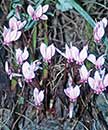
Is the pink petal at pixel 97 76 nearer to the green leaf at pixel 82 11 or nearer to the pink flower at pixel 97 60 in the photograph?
the pink flower at pixel 97 60

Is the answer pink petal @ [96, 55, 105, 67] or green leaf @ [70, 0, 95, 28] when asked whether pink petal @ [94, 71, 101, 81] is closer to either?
pink petal @ [96, 55, 105, 67]

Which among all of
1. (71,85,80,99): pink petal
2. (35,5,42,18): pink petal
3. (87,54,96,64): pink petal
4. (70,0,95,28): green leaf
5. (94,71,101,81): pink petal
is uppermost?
(35,5,42,18): pink petal

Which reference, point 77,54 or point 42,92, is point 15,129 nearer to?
point 42,92

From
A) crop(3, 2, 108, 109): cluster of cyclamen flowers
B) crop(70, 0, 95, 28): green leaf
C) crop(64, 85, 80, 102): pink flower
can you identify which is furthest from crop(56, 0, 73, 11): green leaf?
crop(64, 85, 80, 102): pink flower

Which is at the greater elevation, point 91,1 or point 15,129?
point 91,1

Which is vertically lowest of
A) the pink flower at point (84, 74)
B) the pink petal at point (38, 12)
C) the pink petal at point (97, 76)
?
the pink petal at point (97, 76)

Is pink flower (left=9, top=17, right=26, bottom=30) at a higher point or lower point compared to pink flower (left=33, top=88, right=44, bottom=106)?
higher

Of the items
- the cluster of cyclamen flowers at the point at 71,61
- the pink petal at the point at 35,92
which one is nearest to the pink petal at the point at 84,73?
the cluster of cyclamen flowers at the point at 71,61

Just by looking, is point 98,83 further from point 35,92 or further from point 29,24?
point 29,24

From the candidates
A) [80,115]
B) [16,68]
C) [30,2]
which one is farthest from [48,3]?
[80,115]
